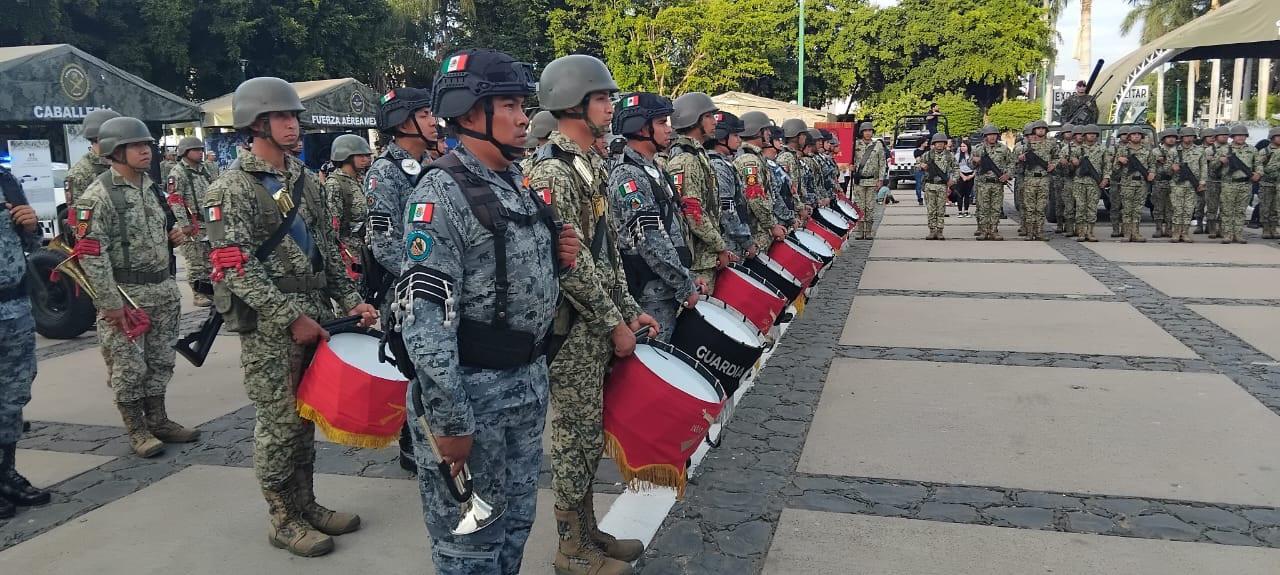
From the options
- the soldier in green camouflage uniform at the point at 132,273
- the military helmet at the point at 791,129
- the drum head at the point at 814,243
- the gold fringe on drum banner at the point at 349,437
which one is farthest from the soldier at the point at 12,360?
the military helmet at the point at 791,129

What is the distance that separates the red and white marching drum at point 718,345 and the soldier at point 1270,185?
14094 mm

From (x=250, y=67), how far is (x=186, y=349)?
1044 inches

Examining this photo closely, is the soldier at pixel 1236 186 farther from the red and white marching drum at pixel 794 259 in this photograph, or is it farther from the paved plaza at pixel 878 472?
the red and white marching drum at pixel 794 259

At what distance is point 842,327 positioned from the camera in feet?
27.2

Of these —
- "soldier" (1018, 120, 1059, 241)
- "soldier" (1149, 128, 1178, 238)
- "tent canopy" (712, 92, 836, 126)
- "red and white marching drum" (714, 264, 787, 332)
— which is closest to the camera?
"red and white marching drum" (714, 264, 787, 332)

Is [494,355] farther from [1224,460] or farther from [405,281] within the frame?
[1224,460]

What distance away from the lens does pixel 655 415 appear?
3266 mm

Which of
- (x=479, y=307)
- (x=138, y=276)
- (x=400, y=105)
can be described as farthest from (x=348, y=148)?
(x=479, y=307)

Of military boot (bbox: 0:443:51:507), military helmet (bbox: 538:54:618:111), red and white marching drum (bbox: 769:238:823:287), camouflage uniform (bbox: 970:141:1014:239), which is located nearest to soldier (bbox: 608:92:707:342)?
military helmet (bbox: 538:54:618:111)

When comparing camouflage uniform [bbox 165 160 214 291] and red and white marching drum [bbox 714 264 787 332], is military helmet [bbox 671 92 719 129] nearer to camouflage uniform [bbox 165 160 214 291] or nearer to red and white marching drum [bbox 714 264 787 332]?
red and white marching drum [bbox 714 264 787 332]

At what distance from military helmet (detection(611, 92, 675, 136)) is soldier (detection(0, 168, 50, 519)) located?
10.2ft

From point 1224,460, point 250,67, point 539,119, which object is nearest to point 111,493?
point 539,119

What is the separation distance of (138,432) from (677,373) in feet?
11.8

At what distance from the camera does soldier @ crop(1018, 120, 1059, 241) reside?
14.8m
